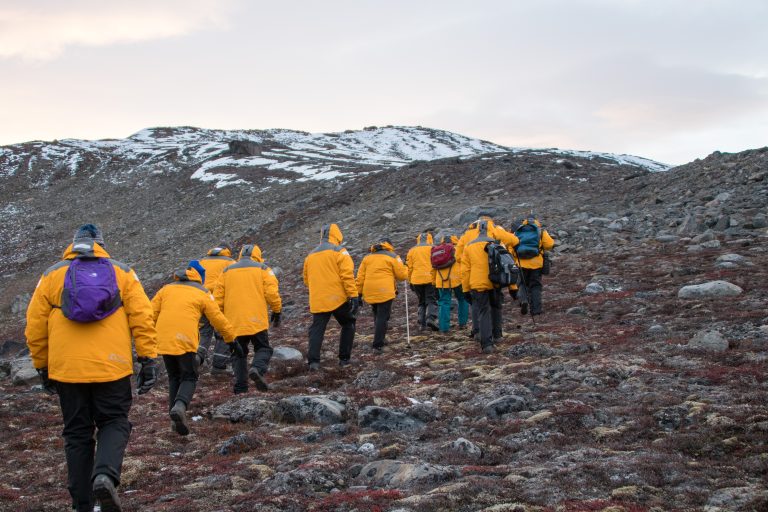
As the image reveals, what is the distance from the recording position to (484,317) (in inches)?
491

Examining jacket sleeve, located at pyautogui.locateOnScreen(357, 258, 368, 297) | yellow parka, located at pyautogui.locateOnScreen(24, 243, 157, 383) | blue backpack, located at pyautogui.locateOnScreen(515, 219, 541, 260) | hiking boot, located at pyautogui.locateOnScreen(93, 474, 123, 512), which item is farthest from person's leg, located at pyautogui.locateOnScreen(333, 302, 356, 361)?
hiking boot, located at pyautogui.locateOnScreen(93, 474, 123, 512)

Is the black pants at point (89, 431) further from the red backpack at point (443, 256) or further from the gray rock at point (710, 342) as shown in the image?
the red backpack at point (443, 256)

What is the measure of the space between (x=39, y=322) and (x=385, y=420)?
4161mm

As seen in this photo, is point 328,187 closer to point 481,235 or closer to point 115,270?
point 481,235

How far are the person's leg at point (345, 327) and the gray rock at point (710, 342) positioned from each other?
243 inches

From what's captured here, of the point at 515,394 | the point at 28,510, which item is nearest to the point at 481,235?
the point at 515,394

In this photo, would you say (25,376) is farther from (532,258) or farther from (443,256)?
(532,258)

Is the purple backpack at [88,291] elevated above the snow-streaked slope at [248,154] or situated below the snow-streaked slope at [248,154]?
below

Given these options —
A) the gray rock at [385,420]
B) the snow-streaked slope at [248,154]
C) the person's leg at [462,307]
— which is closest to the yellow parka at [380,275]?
the person's leg at [462,307]

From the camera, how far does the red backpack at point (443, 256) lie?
1527 cm

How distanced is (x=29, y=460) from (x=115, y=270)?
409cm

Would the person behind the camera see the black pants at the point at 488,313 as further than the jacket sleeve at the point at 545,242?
No

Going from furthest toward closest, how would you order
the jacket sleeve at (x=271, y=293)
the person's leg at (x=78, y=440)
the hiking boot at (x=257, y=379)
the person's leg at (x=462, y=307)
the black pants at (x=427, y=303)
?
the person's leg at (x=462, y=307)
the black pants at (x=427, y=303)
the jacket sleeve at (x=271, y=293)
the hiking boot at (x=257, y=379)
the person's leg at (x=78, y=440)

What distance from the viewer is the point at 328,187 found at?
145ft
